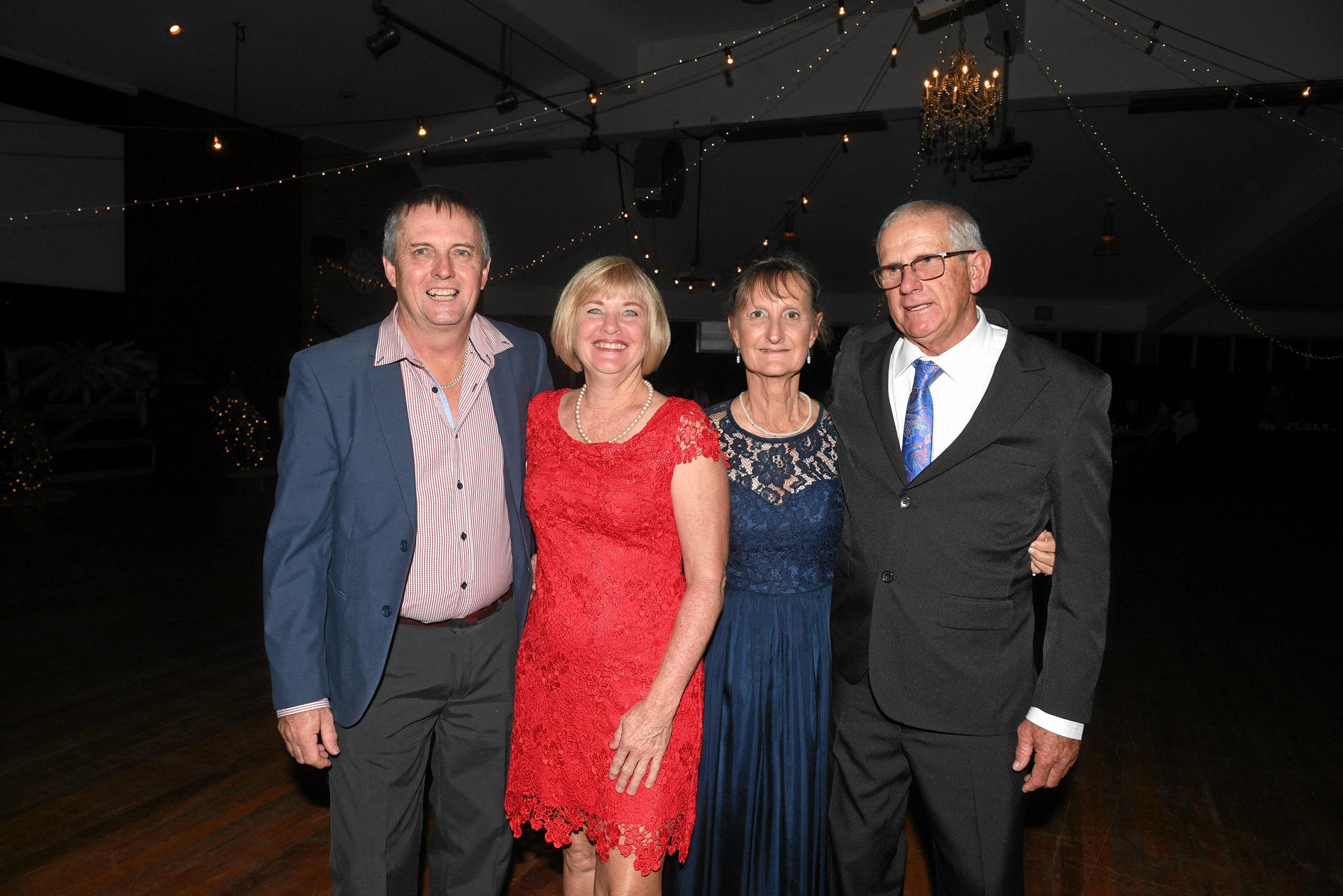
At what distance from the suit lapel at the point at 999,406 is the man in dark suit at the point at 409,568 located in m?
0.94

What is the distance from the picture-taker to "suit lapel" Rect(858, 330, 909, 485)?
1.80 m

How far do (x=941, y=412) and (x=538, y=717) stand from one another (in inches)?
43.5

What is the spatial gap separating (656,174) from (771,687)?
311 inches

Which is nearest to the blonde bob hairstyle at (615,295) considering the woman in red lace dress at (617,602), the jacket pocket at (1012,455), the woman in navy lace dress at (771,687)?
the woman in red lace dress at (617,602)

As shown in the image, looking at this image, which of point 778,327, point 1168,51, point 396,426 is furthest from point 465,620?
point 1168,51

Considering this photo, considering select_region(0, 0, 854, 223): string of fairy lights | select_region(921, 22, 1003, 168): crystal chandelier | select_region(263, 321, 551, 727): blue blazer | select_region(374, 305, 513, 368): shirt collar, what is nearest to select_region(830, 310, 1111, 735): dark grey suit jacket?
select_region(374, 305, 513, 368): shirt collar

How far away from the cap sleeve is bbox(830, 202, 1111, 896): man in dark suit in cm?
34

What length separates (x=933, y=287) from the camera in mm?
1802

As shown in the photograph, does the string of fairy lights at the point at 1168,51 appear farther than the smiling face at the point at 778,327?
Yes

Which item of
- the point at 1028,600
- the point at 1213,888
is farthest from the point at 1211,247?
the point at 1028,600

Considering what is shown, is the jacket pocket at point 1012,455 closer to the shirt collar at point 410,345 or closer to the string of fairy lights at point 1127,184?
the shirt collar at point 410,345

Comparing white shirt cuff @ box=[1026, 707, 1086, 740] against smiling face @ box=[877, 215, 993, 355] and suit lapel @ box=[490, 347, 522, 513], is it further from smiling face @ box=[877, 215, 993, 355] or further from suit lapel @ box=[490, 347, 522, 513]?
suit lapel @ box=[490, 347, 522, 513]

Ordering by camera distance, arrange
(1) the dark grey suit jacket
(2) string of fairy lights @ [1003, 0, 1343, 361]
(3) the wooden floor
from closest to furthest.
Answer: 1. (1) the dark grey suit jacket
2. (3) the wooden floor
3. (2) string of fairy lights @ [1003, 0, 1343, 361]

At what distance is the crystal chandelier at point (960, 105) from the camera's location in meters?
6.62
